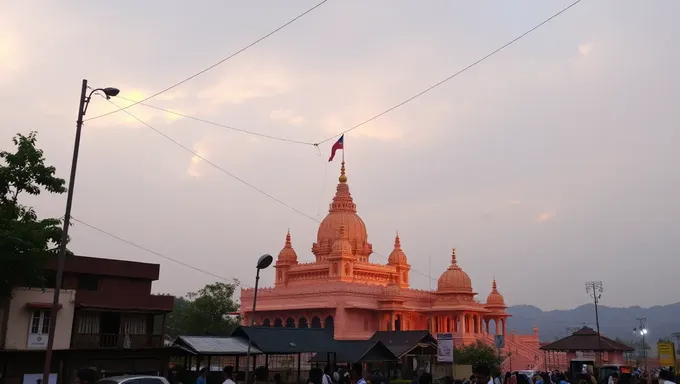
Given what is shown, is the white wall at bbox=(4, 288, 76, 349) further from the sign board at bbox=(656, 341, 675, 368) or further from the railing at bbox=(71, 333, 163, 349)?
the sign board at bbox=(656, 341, 675, 368)

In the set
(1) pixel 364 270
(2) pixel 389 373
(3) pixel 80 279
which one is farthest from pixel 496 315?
(3) pixel 80 279

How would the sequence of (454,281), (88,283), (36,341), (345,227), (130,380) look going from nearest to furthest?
(130,380), (36,341), (88,283), (454,281), (345,227)

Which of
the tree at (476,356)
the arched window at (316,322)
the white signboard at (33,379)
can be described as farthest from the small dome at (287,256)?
the white signboard at (33,379)

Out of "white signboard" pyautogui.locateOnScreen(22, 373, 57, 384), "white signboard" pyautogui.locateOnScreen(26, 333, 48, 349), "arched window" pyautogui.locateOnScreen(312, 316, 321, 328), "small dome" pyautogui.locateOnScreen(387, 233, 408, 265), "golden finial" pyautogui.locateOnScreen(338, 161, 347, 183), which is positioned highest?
"golden finial" pyautogui.locateOnScreen(338, 161, 347, 183)

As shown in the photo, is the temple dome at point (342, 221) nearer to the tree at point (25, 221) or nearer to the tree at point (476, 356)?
the tree at point (476, 356)

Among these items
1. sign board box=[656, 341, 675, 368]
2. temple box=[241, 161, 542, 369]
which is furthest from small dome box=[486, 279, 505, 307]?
sign board box=[656, 341, 675, 368]

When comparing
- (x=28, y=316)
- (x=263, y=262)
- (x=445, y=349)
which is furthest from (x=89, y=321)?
(x=445, y=349)

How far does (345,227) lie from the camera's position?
226 ft

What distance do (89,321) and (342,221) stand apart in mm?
41637

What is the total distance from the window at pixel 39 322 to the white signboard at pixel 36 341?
12 cm

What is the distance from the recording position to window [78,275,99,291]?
30516 millimetres

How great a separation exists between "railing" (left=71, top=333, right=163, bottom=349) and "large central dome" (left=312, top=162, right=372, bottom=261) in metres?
37.1

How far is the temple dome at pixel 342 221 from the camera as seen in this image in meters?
68.8

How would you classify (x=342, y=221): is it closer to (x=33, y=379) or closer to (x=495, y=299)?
(x=495, y=299)
